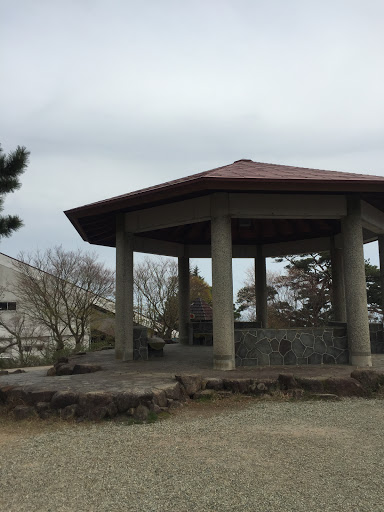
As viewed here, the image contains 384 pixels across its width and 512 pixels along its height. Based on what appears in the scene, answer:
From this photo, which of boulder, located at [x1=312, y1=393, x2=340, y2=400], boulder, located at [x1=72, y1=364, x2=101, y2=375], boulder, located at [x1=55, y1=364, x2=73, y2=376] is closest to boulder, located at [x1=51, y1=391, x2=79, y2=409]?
boulder, located at [x1=72, y1=364, x2=101, y2=375]

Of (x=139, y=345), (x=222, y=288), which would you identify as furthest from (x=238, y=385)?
(x=139, y=345)

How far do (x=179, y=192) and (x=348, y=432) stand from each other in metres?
4.65

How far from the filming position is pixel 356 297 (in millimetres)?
7965

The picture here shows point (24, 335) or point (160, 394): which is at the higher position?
point (24, 335)

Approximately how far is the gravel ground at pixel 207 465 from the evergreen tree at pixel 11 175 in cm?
366

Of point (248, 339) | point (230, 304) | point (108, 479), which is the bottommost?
point (108, 479)

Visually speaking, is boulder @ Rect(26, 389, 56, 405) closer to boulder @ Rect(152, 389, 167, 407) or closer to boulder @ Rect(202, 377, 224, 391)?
boulder @ Rect(152, 389, 167, 407)

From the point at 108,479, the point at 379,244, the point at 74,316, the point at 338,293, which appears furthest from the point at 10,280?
the point at 108,479

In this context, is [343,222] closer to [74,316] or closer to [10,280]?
[74,316]

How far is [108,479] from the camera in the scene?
11.0 feet

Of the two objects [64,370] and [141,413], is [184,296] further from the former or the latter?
[141,413]

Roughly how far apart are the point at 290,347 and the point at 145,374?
2918mm

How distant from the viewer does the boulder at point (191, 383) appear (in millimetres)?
6113

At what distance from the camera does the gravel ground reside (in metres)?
2.94
